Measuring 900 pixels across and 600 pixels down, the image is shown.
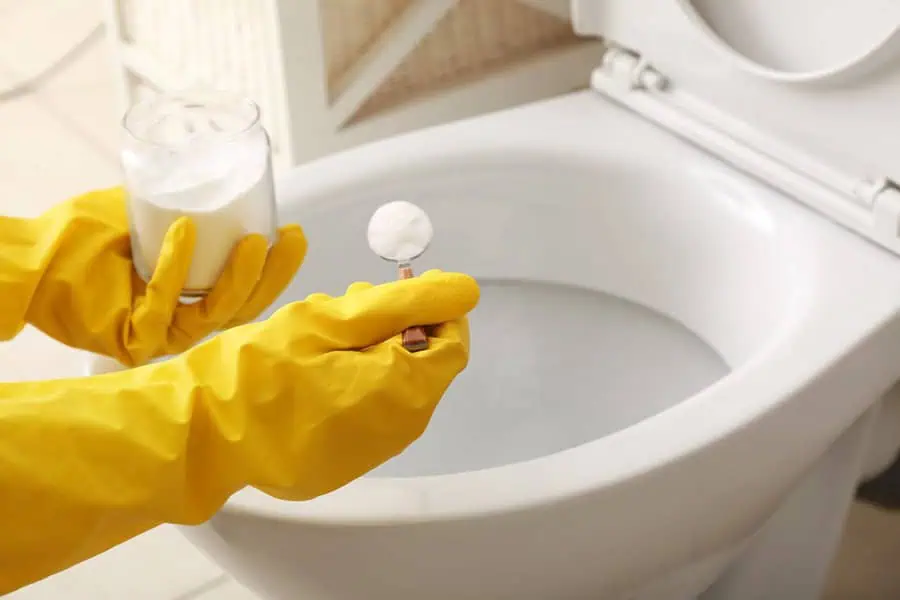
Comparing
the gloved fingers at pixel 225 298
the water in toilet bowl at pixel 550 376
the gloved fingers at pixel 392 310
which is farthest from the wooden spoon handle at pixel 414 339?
the water in toilet bowl at pixel 550 376

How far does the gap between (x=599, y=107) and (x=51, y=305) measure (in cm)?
49

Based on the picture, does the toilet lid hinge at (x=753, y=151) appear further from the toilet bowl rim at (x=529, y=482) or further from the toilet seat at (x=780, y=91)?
the toilet bowl rim at (x=529, y=482)

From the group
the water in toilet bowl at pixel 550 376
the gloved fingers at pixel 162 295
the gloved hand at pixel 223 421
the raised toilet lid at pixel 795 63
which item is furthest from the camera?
the water in toilet bowl at pixel 550 376

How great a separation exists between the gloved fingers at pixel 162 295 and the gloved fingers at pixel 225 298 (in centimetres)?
1

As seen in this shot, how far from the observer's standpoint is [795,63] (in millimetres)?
838

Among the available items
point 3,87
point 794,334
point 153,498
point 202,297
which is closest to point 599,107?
point 794,334

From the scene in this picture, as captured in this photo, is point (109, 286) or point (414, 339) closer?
point (414, 339)

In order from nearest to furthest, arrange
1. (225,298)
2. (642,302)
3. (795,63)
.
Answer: (225,298), (795,63), (642,302)

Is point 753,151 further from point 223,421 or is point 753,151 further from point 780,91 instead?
point 223,421

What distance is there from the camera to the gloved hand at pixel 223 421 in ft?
1.75

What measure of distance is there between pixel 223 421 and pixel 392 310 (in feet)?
0.33

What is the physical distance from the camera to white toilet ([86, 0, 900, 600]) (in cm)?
64

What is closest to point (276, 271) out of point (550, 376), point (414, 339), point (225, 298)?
point (225, 298)

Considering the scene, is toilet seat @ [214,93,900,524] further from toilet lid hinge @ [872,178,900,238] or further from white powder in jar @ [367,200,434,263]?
white powder in jar @ [367,200,434,263]
